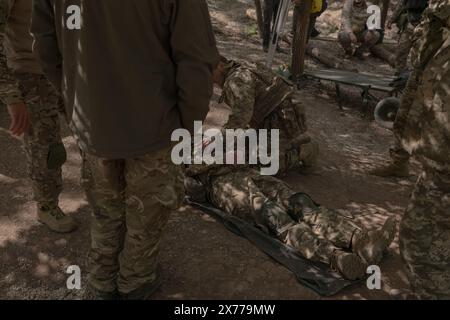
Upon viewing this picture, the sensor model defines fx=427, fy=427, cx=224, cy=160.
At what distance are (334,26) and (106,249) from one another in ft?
36.5

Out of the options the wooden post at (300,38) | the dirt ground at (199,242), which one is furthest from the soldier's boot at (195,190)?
the wooden post at (300,38)

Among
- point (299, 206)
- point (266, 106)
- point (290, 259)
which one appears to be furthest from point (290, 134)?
point (290, 259)

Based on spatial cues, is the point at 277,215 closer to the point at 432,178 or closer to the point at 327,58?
the point at 432,178

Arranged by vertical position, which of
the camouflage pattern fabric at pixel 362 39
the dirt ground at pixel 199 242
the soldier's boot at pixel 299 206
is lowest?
the dirt ground at pixel 199 242

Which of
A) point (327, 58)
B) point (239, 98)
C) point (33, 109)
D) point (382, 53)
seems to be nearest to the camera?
point (33, 109)

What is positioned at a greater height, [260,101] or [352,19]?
[352,19]

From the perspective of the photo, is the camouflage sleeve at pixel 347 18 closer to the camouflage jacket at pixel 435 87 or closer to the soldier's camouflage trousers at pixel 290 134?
the soldier's camouflage trousers at pixel 290 134

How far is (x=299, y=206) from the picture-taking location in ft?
11.9

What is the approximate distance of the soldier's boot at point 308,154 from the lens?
15.0 feet

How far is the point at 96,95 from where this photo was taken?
2156 mm

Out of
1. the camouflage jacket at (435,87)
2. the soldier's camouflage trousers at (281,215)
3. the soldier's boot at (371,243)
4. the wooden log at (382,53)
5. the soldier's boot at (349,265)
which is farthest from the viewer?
the wooden log at (382,53)

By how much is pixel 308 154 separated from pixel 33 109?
274 cm

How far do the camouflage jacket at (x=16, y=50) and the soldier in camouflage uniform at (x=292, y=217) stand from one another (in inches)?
65.5

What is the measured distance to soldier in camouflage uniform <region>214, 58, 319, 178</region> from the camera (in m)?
3.88
